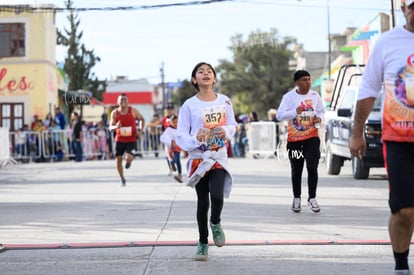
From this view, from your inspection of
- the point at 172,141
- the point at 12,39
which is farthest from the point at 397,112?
the point at 12,39

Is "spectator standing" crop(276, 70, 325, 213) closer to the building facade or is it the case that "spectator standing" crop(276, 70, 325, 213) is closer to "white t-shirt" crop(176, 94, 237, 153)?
"white t-shirt" crop(176, 94, 237, 153)

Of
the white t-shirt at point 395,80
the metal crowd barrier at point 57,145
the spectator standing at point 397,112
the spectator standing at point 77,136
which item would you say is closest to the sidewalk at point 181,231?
the spectator standing at point 397,112

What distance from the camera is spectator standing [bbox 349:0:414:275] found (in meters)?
5.47

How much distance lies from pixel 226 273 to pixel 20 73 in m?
31.8

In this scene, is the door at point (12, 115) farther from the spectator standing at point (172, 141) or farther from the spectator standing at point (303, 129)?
the spectator standing at point (303, 129)

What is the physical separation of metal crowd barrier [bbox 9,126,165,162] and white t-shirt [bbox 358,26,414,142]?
26813 millimetres

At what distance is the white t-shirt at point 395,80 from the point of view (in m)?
5.50

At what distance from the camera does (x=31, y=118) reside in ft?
122

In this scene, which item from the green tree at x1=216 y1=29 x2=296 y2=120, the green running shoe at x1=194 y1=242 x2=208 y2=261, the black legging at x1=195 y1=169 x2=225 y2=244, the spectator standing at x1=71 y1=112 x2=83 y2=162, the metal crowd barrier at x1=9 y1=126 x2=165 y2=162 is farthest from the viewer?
the green tree at x1=216 y1=29 x2=296 y2=120

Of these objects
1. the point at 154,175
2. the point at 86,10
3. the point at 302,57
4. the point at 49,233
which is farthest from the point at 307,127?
the point at 302,57

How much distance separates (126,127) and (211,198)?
9.11 m

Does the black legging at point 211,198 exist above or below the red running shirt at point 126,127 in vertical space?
below

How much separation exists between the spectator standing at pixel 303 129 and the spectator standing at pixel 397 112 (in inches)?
207

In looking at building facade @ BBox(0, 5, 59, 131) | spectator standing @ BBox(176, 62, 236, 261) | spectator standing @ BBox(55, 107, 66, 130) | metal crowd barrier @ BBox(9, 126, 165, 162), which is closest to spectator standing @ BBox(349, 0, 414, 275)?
spectator standing @ BBox(176, 62, 236, 261)
